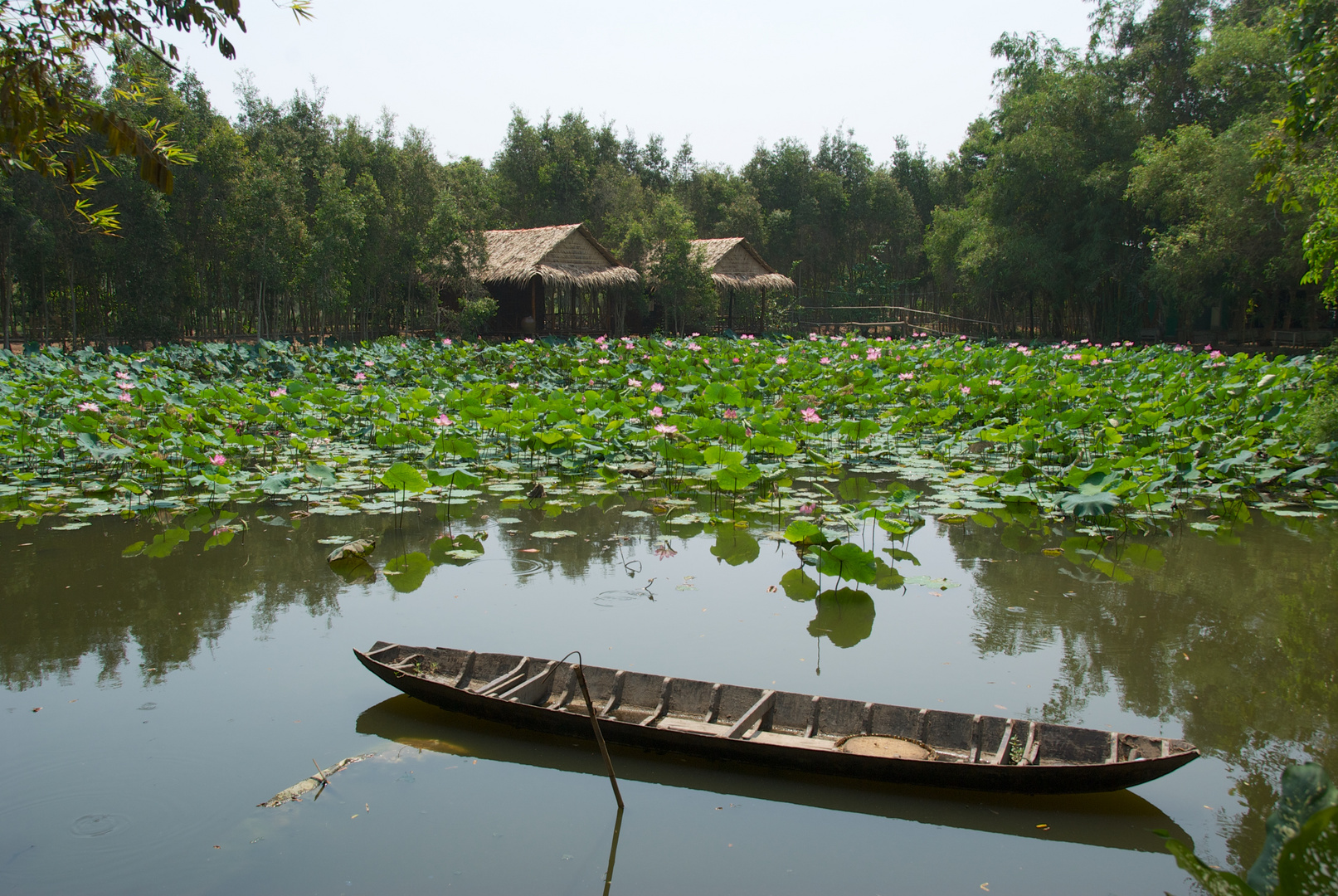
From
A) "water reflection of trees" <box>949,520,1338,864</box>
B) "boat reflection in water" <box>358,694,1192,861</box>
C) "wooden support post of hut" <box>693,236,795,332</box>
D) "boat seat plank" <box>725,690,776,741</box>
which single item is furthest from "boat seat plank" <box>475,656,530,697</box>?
"wooden support post of hut" <box>693,236,795,332</box>

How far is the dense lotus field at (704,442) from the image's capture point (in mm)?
5910

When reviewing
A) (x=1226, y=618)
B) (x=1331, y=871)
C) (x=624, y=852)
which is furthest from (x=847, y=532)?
(x=1331, y=871)

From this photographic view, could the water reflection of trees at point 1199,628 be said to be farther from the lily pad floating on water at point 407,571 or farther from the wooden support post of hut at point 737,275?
the wooden support post of hut at point 737,275

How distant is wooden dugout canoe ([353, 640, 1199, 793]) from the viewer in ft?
8.71

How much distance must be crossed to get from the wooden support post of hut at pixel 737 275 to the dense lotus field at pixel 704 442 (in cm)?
1258

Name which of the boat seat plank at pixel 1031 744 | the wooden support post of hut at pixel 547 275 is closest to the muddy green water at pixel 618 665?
the boat seat plank at pixel 1031 744

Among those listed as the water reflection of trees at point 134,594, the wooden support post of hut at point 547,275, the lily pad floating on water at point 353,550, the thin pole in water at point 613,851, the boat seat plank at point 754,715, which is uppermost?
the wooden support post of hut at point 547,275

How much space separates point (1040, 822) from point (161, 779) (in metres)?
2.73

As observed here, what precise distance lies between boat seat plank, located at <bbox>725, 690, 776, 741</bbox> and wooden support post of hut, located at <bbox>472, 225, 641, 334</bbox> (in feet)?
56.3

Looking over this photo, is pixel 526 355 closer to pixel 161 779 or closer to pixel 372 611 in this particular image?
pixel 372 611

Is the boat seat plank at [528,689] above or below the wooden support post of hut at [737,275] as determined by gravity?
below

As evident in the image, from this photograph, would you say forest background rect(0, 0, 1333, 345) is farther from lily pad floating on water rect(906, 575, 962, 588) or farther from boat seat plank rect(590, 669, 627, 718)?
boat seat plank rect(590, 669, 627, 718)

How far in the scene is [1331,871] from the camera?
1.07 m

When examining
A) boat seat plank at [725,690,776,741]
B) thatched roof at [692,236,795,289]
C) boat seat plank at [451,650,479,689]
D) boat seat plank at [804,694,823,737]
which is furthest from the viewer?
thatched roof at [692,236,795,289]
